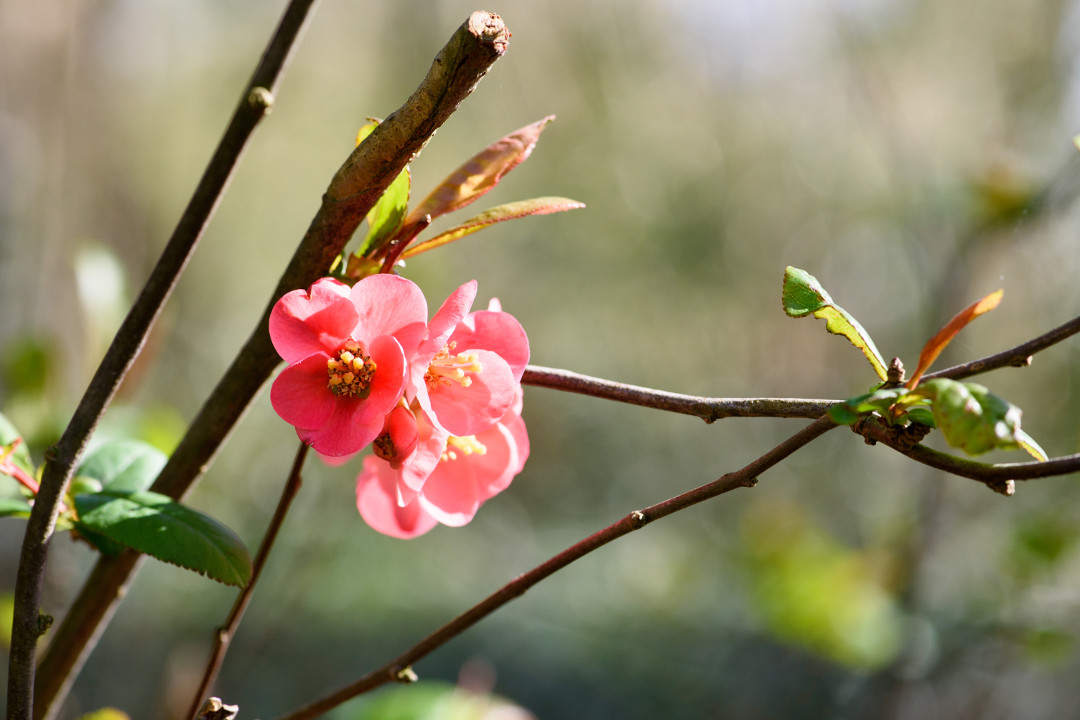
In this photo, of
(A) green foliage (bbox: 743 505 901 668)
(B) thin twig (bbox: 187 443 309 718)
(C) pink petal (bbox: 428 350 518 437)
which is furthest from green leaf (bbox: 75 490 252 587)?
(A) green foliage (bbox: 743 505 901 668)

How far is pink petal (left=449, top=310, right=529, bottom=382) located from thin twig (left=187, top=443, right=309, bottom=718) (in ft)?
0.30

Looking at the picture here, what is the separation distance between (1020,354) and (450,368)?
25 centimetres

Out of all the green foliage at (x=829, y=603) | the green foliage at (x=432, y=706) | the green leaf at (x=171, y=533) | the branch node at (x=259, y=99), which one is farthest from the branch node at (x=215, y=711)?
the green foliage at (x=829, y=603)

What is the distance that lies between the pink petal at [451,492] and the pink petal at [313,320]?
3.9 inches

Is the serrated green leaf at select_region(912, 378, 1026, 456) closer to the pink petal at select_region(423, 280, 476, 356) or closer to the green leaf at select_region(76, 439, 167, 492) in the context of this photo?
the pink petal at select_region(423, 280, 476, 356)

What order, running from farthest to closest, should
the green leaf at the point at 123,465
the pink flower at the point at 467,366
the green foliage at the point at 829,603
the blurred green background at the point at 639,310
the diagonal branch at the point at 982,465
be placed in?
the blurred green background at the point at 639,310 < the green foliage at the point at 829,603 < the green leaf at the point at 123,465 < the pink flower at the point at 467,366 < the diagonal branch at the point at 982,465

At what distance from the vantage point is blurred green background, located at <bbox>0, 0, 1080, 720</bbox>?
5.29 feet

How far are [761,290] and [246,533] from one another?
2838 mm

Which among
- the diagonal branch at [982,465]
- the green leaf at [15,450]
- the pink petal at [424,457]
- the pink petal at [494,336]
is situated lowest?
the green leaf at [15,450]

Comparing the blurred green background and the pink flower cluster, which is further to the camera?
the blurred green background

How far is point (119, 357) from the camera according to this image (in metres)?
0.34

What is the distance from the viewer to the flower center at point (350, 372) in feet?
1.11

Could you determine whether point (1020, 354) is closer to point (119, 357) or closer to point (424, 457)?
point (424, 457)

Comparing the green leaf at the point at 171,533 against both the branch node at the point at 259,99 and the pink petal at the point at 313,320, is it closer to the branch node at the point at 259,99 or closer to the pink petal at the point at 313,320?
the pink petal at the point at 313,320
